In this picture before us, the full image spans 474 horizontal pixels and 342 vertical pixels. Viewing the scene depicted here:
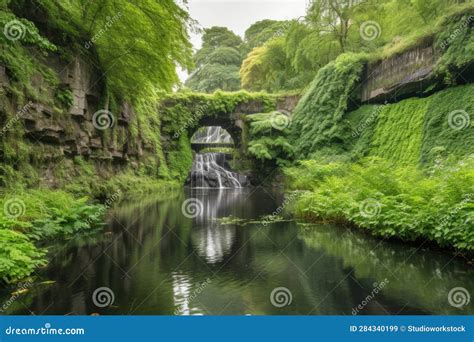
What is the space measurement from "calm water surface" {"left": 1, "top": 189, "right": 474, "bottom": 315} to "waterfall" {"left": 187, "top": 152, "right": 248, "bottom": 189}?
19.8 metres

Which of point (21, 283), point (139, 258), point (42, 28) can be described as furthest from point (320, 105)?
point (21, 283)

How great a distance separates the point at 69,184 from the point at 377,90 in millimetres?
16128

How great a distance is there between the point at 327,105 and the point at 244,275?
1951 cm

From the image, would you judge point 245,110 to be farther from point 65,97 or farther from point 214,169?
point 65,97

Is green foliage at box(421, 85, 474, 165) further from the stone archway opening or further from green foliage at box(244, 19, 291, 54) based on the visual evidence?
green foliage at box(244, 19, 291, 54)

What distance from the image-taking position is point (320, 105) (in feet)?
77.3

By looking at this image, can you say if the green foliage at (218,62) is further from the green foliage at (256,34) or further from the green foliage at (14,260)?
the green foliage at (14,260)

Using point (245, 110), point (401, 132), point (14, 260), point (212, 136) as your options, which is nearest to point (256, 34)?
point (212, 136)

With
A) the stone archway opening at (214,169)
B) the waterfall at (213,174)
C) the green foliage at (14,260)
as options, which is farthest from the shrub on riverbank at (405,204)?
the stone archway opening at (214,169)

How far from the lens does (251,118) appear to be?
27.6 m

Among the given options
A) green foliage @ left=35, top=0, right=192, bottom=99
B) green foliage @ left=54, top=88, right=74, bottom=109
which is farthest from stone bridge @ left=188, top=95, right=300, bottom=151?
green foliage @ left=54, top=88, right=74, bottom=109

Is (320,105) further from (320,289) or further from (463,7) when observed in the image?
(320,289)

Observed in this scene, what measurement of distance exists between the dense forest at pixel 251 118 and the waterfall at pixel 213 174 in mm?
890

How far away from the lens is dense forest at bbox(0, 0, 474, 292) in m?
7.18
